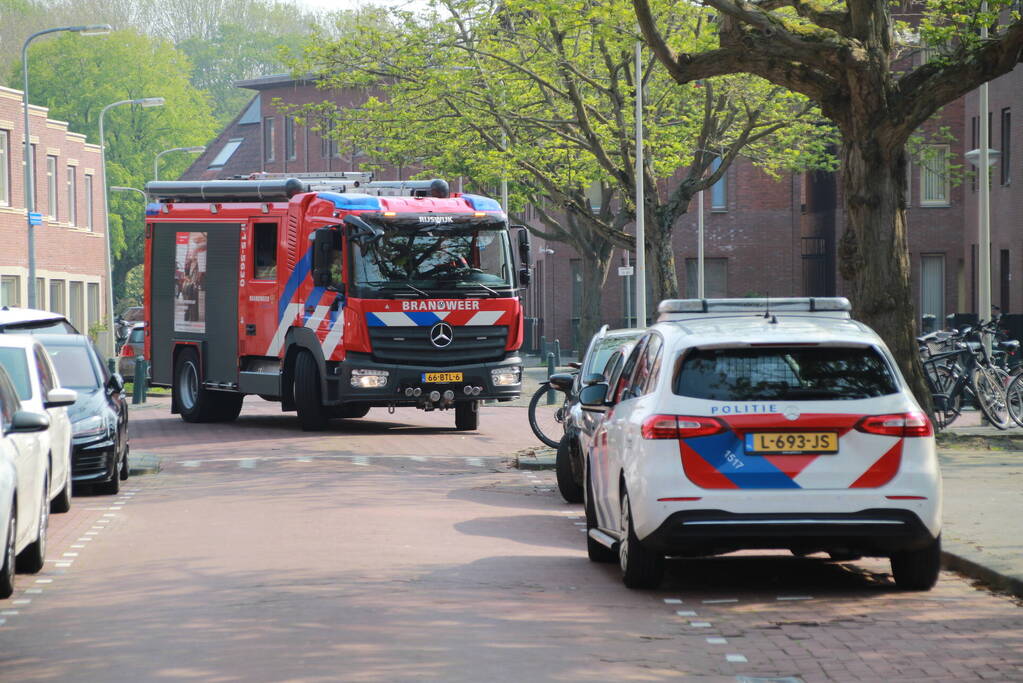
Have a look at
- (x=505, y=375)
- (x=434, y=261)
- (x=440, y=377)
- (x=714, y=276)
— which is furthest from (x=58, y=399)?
(x=714, y=276)

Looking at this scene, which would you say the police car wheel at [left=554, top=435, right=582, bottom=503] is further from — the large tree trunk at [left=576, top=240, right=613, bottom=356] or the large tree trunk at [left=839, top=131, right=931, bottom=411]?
the large tree trunk at [left=576, top=240, right=613, bottom=356]

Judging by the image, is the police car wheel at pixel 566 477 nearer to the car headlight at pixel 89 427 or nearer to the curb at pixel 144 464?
the car headlight at pixel 89 427

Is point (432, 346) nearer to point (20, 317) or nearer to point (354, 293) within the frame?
point (354, 293)

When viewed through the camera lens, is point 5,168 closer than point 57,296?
Yes

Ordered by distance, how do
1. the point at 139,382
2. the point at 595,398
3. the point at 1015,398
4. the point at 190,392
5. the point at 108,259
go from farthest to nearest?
the point at 108,259
the point at 139,382
the point at 190,392
the point at 1015,398
the point at 595,398

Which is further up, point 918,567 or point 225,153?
point 225,153

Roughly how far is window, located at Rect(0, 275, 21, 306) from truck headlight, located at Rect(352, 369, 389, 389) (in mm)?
28507

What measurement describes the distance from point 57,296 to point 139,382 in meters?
23.1

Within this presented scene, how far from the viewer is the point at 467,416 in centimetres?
2406

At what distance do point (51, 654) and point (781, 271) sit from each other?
52.1 m

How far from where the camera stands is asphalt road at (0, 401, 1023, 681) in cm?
742

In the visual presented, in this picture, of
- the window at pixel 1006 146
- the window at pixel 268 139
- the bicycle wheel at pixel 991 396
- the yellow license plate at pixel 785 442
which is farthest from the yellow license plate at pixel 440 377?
the window at pixel 268 139

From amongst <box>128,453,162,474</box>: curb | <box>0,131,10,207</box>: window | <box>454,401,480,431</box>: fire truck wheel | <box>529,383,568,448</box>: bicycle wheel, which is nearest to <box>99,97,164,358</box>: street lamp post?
<box>0,131,10,207</box>: window

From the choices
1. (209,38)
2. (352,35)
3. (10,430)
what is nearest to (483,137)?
(352,35)
